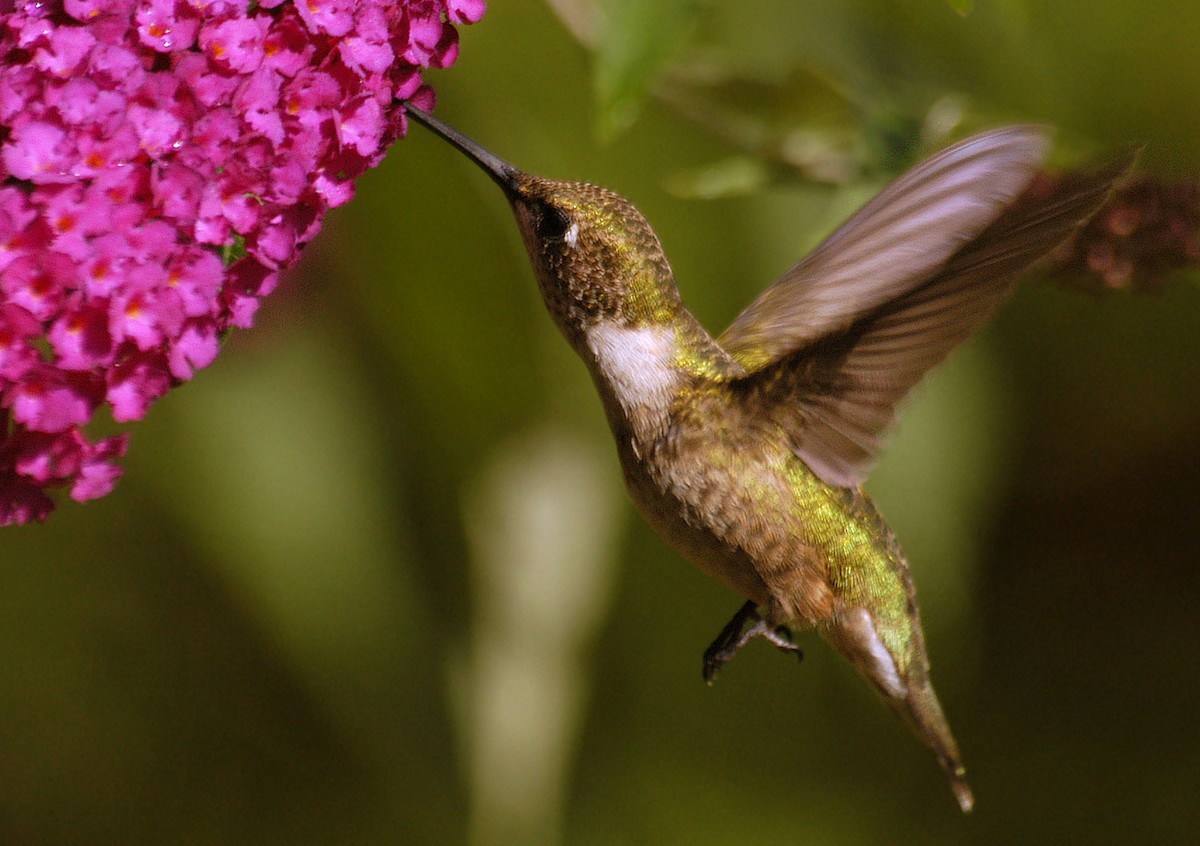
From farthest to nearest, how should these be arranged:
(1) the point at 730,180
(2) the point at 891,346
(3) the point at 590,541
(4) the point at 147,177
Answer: (3) the point at 590,541, (1) the point at 730,180, (2) the point at 891,346, (4) the point at 147,177

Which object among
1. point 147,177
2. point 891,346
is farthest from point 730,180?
point 147,177

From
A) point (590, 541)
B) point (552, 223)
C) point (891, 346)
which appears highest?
point (891, 346)

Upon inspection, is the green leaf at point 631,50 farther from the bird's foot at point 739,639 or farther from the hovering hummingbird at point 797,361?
the bird's foot at point 739,639

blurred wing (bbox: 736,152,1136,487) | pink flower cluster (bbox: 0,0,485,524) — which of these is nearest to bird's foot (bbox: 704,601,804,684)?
blurred wing (bbox: 736,152,1136,487)

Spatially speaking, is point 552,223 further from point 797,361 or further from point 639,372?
point 797,361

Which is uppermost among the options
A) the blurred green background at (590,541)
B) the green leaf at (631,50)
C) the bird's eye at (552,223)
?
the green leaf at (631,50)

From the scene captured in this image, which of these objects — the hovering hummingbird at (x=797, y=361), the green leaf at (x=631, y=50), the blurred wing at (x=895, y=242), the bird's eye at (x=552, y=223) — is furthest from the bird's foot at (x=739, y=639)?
the green leaf at (x=631, y=50)

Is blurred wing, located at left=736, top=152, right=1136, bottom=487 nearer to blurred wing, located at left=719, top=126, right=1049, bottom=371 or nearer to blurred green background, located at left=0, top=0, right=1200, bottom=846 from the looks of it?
blurred wing, located at left=719, top=126, right=1049, bottom=371
